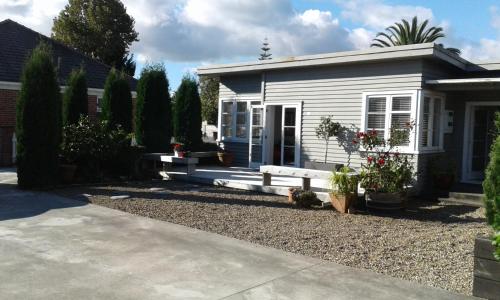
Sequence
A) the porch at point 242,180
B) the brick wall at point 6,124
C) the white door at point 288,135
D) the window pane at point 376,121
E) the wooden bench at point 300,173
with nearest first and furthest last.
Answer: the wooden bench at point 300,173 < the porch at point 242,180 < the window pane at point 376,121 < the white door at point 288,135 < the brick wall at point 6,124

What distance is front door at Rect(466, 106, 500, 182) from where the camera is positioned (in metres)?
12.2

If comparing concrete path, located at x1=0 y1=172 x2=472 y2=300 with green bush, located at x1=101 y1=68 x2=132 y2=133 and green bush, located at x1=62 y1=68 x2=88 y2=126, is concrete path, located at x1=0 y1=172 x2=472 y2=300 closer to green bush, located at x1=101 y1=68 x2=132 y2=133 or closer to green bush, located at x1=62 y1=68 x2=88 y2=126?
green bush, located at x1=101 y1=68 x2=132 y2=133

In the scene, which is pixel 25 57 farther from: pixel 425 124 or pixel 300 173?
pixel 425 124

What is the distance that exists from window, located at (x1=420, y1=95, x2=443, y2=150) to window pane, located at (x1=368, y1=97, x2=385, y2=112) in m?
0.98

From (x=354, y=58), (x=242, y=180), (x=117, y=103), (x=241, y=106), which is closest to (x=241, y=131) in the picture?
(x=241, y=106)

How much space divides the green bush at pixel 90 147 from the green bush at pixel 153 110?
1650mm

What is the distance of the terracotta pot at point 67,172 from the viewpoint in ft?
38.4

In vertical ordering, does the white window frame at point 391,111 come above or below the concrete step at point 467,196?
above

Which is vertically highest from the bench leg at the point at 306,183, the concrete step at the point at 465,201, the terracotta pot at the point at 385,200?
the bench leg at the point at 306,183

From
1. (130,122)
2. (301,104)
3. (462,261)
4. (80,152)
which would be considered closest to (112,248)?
(462,261)

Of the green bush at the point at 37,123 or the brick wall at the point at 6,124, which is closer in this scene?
the green bush at the point at 37,123

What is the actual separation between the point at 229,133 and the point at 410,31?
2194cm

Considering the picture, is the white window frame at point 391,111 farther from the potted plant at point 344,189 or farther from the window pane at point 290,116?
the potted plant at point 344,189

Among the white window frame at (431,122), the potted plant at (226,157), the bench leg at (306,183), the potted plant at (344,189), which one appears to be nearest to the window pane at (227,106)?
the potted plant at (226,157)
